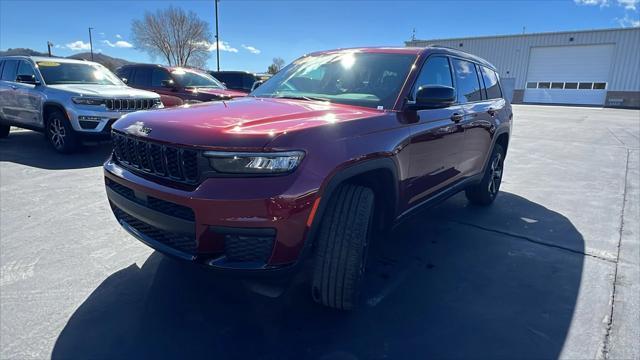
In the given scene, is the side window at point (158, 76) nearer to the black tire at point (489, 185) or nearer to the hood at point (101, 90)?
the hood at point (101, 90)

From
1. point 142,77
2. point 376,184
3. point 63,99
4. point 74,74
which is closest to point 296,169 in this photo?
point 376,184

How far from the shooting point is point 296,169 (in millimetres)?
2010

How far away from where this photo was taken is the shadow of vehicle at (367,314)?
7.29ft

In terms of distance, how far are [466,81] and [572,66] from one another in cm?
4137

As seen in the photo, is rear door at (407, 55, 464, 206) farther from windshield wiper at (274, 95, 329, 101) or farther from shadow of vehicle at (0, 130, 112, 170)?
shadow of vehicle at (0, 130, 112, 170)

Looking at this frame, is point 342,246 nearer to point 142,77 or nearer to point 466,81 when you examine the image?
point 466,81

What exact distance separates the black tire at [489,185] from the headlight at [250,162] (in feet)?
10.8

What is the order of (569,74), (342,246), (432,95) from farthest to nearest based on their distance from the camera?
(569,74)
(432,95)
(342,246)

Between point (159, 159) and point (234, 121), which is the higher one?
point (234, 121)

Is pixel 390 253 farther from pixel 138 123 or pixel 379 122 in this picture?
pixel 138 123

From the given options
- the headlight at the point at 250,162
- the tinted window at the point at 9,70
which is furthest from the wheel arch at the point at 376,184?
the tinted window at the point at 9,70

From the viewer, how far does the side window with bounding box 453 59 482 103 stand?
385 cm

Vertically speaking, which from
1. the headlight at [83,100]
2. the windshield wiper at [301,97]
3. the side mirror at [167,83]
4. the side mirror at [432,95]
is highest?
the side mirror at [167,83]

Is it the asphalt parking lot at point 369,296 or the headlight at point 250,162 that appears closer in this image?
the headlight at point 250,162
